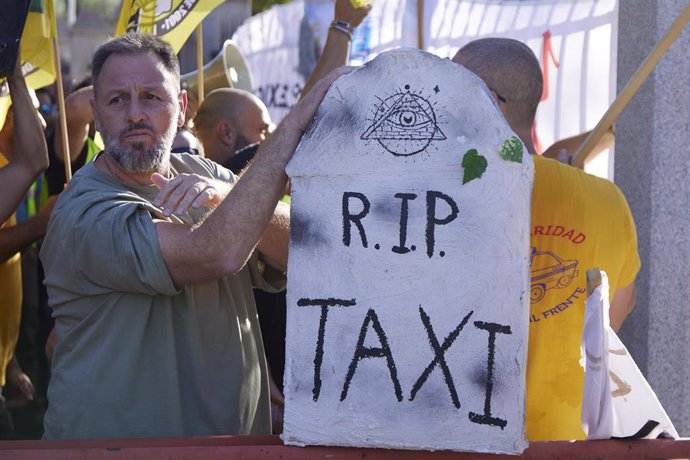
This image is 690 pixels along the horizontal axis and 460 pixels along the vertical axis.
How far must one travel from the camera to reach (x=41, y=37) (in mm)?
4012

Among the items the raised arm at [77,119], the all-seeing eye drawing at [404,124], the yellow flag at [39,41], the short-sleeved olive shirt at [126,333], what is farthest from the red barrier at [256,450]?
the raised arm at [77,119]

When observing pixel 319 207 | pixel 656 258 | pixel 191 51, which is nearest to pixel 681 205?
pixel 656 258

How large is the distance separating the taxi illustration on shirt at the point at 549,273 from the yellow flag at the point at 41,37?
84.9 inches

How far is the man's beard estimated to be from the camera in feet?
8.51

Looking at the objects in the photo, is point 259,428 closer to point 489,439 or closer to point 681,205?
point 489,439

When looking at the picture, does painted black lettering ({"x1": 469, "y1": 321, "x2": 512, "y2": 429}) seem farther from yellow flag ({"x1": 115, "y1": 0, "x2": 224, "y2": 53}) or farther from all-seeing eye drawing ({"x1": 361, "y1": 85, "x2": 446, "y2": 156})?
yellow flag ({"x1": 115, "y1": 0, "x2": 224, "y2": 53})

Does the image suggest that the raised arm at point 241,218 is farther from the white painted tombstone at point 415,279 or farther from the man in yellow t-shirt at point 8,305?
the man in yellow t-shirt at point 8,305

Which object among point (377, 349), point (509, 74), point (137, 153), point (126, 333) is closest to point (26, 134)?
point (137, 153)

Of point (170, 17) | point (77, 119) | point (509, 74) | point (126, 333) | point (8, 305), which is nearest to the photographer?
point (126, 333)

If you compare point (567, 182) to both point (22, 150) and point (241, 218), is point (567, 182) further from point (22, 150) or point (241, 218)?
point (22, 150)

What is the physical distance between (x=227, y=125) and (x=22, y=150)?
1376 mm

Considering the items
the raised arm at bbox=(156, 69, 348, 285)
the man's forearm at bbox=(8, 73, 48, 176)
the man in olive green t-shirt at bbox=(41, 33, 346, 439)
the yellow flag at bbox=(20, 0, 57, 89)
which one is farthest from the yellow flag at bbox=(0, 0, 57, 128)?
the raised arm at bbox=(156, 69, 348, 285)

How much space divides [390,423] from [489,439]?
0.19m

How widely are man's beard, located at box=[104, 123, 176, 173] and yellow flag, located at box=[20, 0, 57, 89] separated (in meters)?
1.43
